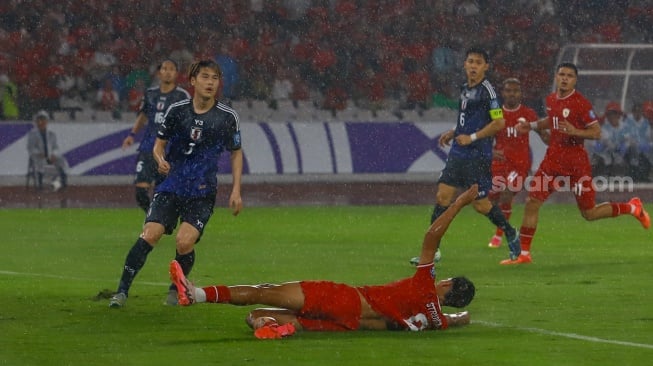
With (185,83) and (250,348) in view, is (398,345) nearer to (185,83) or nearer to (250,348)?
(250,348)

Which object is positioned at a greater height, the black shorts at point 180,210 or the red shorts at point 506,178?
the black shorts at point 180,210

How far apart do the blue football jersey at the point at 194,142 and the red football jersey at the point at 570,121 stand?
5033 mm

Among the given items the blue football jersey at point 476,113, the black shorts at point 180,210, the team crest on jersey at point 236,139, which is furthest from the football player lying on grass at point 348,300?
the blue football jersey at point 476,113

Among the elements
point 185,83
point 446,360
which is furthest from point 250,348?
point 185,83

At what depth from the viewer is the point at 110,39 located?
31484mm

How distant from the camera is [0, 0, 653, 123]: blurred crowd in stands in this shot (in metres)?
30.6

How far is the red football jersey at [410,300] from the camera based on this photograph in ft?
32.1

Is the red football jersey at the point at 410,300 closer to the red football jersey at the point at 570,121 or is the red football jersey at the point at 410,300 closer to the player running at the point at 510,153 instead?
the red football jersey at the point at 570,121

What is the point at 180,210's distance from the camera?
1146cm

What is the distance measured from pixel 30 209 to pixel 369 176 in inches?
330

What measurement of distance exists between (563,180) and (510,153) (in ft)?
12.2

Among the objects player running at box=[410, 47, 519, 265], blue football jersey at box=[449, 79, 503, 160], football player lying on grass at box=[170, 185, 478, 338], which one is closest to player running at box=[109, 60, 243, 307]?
football player lying on grass at box=[170, 185, 478, 338]

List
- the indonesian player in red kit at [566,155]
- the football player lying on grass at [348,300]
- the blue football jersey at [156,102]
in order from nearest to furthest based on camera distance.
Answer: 1. the football player lying on grass at [348,300]
2. the indonesian player in red kit at [566,155]
3. the blue football jersey at [156,102]

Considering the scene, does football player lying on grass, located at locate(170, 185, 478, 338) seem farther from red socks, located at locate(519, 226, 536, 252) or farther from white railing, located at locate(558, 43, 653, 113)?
white railing, located at locate(558, 43, 653, 113)
